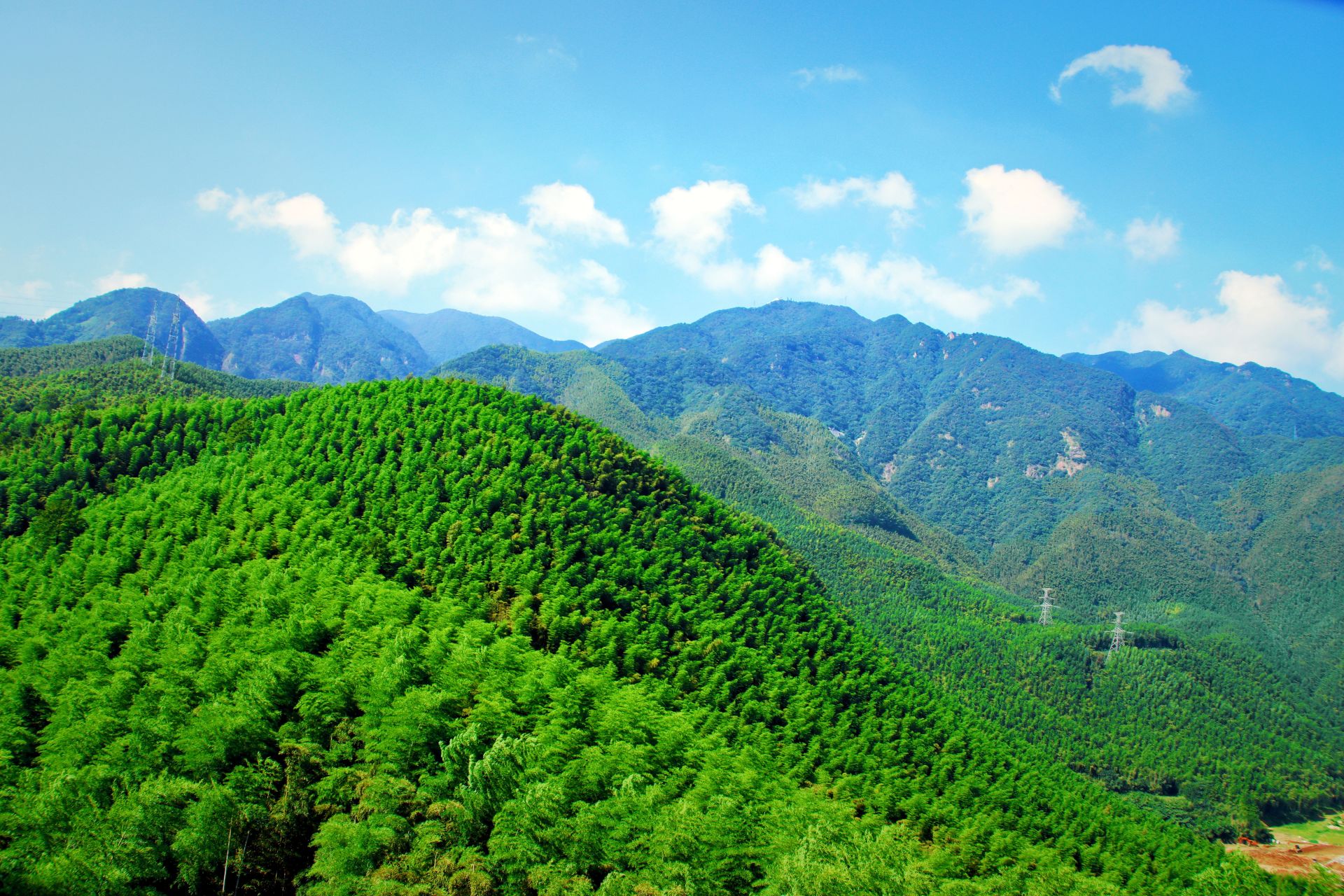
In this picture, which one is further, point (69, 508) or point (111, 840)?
point (69, 508)

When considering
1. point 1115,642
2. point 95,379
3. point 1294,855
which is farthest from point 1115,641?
point 95,379

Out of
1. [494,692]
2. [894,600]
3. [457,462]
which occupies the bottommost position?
[894,600]

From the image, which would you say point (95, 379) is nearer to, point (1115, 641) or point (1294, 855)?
point (1115, 641)

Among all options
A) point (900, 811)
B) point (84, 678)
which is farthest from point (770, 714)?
point (84, 678)

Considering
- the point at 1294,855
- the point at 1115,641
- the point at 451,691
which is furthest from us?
the point at 1115,641

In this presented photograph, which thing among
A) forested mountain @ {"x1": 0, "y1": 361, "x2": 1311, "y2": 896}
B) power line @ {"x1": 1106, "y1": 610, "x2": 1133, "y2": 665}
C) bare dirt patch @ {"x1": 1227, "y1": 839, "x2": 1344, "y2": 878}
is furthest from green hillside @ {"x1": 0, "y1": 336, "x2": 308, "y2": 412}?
power line @ {"x1": 1106, "y1": 610, "x2": 1133, "y2": 665}

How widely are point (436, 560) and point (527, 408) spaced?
24354 millimetres

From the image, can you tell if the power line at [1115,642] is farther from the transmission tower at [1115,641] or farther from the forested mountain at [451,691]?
the forested mountain at [451,691]

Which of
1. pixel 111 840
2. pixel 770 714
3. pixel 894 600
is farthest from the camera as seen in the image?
pixel 894 600

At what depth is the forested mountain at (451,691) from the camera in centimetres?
2858

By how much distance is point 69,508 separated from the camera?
190ft

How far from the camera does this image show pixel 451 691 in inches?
1469

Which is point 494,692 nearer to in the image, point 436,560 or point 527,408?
point 436,560

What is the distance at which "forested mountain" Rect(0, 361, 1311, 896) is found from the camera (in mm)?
28578
